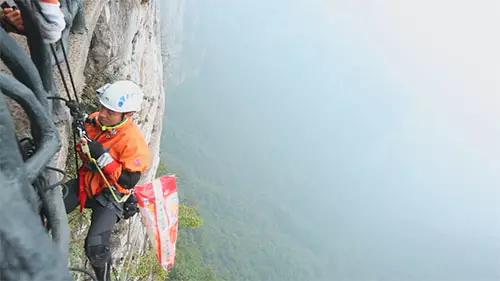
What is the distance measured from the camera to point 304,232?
11275cm

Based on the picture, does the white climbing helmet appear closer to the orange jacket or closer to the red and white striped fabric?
the orange jacket

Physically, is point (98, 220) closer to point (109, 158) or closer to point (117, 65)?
point (109, 158)

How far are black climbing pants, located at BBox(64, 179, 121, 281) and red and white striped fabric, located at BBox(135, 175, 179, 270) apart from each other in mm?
1188

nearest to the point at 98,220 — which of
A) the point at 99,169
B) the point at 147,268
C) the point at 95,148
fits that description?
the point at 99,169

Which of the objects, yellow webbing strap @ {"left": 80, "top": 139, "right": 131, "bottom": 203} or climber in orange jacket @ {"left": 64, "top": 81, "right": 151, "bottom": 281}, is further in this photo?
climber in orange jacket @ {"left": 64, "top": 81, "right": 151, "bottom": 281}

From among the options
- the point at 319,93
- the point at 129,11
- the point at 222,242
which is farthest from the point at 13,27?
the point at 319,93

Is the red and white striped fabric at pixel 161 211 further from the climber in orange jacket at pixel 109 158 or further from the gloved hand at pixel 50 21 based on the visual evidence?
the gloved hand at pixel 50 21

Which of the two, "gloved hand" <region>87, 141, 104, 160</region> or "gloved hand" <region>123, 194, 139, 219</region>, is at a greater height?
"gloved hand" <region>87, 141, 104, 160</region>

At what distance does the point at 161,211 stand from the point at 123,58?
3.19m

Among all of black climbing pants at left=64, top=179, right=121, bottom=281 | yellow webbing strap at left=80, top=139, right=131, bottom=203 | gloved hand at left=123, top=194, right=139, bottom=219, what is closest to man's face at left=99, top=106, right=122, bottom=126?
yellow webbing strap at left=80, top=139, right=131, bottom=203

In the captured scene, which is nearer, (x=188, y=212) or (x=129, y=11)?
(x=129, y=11)

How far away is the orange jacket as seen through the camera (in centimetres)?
444

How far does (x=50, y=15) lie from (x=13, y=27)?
109 centimetres

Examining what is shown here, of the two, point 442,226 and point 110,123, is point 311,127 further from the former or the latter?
point 110,123
